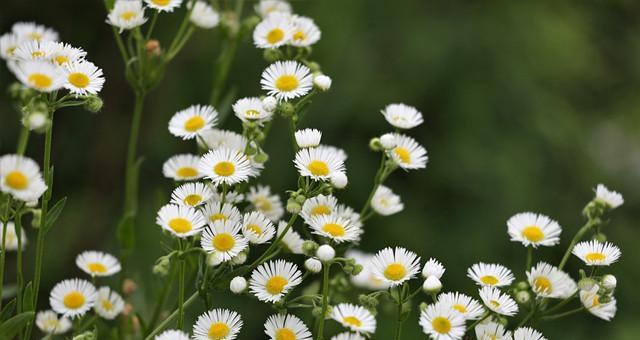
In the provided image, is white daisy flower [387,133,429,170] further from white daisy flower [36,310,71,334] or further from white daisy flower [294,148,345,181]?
white daisy flower [36,310,71,334]

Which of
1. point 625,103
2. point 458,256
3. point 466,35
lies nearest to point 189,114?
point 458,256

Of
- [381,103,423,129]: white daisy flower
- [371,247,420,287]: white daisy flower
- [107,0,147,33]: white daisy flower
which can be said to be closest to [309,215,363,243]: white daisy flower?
[371,247,420,287]: white daisy flower

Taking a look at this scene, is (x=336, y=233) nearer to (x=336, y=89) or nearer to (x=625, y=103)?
(x=336, y=89)

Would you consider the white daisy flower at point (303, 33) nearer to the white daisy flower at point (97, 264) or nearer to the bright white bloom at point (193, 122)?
the bright white bloom at point (193, 122)

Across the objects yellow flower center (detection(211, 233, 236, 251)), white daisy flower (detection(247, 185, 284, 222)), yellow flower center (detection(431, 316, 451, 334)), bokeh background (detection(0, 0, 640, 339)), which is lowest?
yellow flower center (detection(431, 316, 451, 334))

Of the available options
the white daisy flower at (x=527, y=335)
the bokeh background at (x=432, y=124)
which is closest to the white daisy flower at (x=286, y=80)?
the white daisy flower at (x=527, y=335)

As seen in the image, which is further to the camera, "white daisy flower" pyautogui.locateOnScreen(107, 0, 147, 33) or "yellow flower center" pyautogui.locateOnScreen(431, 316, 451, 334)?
"white daisy flower" pyautogui.locateOnScreen(107, 0, 147, 33)
